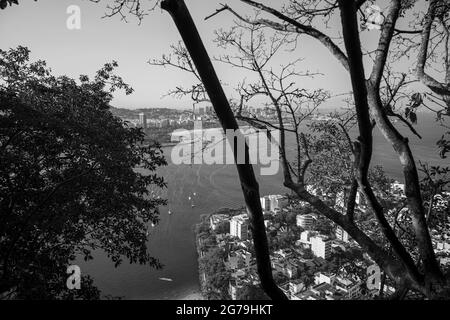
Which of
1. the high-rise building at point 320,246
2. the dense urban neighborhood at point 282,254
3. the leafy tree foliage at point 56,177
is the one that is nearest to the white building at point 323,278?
the dense urban neighborhood at point 282,254

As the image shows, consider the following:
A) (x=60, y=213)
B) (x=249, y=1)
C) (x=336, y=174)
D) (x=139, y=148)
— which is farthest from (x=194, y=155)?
(x=336, y=174)

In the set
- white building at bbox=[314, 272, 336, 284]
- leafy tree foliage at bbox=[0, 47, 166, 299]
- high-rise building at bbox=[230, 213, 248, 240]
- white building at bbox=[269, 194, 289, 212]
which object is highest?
leafy tree foliage at bbox=[0, 47, 166, 299]

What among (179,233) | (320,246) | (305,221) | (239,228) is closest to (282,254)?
(320,246)

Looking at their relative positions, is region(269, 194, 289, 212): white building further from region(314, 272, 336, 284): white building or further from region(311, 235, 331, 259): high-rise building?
region(314, 272, 336, 284): white building

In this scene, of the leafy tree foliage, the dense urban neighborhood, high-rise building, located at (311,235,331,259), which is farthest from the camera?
high-rise building, located at (311,235,331,259)

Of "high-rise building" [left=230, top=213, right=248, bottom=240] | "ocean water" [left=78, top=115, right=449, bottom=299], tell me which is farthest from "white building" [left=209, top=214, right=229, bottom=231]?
"ocean water" [left=78, top=115, right=449, bottom=299]

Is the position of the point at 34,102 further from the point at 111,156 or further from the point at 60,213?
the point at 60,213

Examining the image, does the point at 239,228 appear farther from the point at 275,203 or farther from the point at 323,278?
the point at 323,278

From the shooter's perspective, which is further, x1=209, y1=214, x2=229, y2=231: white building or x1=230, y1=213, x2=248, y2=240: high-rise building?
x1=209, y1=214, x2=229, y2=231: white building
